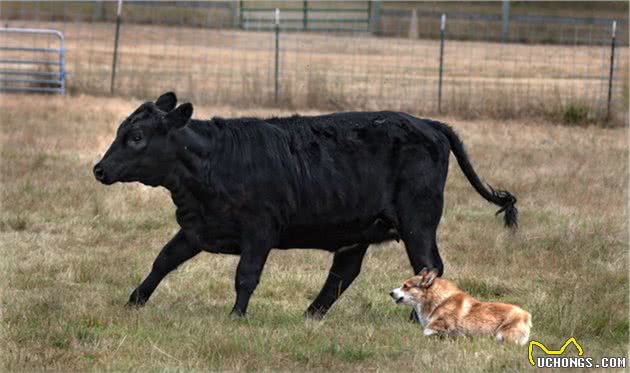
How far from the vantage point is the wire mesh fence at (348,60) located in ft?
77.9

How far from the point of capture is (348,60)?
100 ft

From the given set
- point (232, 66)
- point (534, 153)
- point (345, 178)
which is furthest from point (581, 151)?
point (232, 66)

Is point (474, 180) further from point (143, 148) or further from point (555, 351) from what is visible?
point (143, 148)

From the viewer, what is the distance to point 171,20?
3766cm

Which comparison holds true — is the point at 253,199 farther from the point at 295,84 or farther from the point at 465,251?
the point at 295,84

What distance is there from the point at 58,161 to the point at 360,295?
7054 mm

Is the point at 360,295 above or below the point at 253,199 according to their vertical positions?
below

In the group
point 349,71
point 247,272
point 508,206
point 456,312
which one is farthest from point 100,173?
point 349,71

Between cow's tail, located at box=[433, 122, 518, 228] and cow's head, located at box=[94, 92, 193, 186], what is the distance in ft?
6.77

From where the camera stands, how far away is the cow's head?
8367mm

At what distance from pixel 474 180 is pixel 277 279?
1.78m

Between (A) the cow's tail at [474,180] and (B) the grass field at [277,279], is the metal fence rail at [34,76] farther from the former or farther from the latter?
(A) the cow's tail at [474,180]

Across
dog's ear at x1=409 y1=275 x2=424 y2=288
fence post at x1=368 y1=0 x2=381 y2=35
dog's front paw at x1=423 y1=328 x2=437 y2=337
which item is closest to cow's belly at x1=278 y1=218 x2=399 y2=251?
dog's ear at x1=409 y1=275 x2=424 y2=288

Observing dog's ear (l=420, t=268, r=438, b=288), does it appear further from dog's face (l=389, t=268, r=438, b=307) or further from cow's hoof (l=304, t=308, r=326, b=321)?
cow's hoof (l=304, t=308, r=326, b=321)
